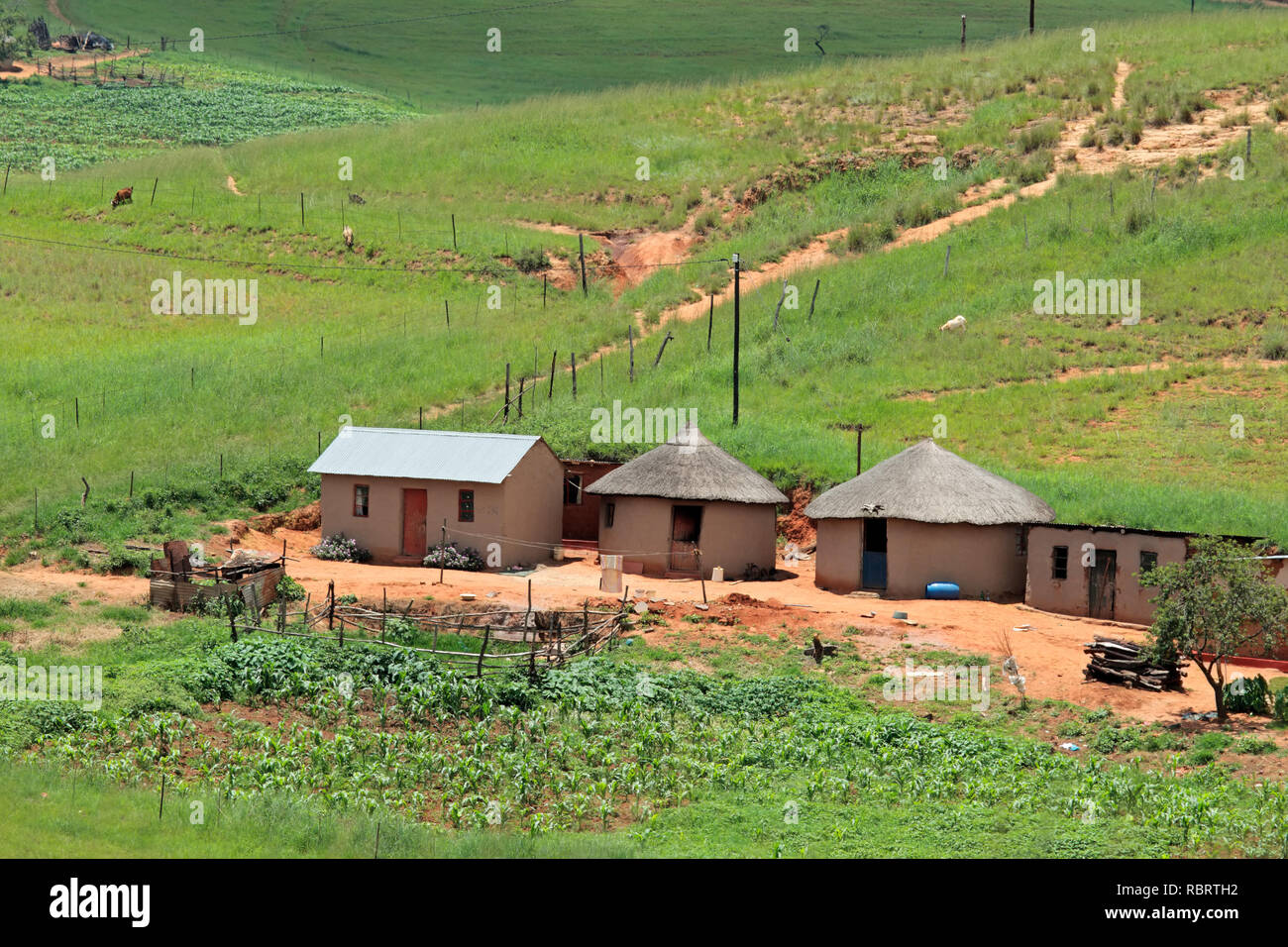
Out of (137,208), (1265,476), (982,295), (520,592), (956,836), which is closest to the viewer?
(956,836)

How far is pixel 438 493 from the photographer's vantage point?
130 ft

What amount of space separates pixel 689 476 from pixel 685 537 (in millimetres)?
1600

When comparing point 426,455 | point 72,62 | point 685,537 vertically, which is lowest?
point 685,537

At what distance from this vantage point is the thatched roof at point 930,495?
116ft

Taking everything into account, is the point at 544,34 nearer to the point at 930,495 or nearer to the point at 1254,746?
the point at 930,495

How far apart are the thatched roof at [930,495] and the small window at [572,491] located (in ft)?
27.6

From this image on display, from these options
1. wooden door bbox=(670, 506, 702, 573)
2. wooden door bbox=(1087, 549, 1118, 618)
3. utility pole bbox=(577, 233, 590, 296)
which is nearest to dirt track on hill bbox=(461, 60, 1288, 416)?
utility pole bbox=(577, 233, 590, 296)

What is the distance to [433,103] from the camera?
10919cm

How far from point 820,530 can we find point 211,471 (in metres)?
16.7

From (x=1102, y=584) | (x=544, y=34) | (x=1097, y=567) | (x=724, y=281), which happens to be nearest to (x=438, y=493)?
(x=1097, y=567)

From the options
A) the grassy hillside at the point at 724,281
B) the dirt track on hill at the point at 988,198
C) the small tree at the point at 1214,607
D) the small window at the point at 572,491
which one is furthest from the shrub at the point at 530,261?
the small tree at the point at 1214,607

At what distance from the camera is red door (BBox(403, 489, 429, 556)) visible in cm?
4025
